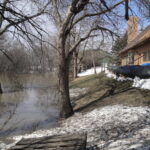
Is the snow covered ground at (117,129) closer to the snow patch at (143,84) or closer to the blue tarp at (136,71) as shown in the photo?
the snow patch at (143,84)

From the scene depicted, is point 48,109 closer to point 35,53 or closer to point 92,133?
point 92,133

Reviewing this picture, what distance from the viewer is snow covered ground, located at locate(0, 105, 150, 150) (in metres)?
4.63

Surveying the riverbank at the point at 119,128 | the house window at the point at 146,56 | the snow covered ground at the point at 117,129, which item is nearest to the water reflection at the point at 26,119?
the riverbank at the point at 119,128

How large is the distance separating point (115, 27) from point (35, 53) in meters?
7.08

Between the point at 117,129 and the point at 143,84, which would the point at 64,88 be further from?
the point at 143,84

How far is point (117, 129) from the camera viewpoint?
5.84 meters

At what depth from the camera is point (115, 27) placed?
10586 millimetres

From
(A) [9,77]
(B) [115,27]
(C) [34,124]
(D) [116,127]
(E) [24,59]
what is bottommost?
(C) [34,124]

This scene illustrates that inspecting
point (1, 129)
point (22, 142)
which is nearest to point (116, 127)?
point (22, 142)

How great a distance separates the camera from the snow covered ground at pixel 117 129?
4629 mm

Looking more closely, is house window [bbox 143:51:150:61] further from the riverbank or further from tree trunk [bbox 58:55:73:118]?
tree trunk [bbox 58:55:73:118]

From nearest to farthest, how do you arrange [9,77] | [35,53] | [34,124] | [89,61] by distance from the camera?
[35,53] < [9,77] < [34,124] < [89,61]

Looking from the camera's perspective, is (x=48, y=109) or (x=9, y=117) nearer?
(x=9, y=117)

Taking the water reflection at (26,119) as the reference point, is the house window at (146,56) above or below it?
above
